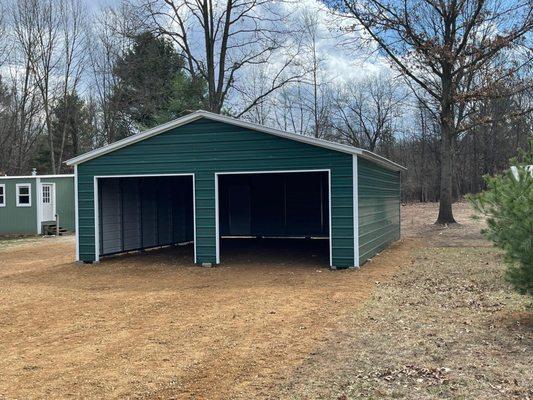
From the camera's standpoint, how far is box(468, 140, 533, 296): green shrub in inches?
210

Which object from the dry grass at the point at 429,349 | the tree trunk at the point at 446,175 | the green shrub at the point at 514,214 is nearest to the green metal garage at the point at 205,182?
the dry grass at the point at 429,349

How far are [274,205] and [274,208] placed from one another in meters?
0.10

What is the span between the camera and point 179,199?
648 inches

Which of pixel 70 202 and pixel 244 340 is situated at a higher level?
pixel 70 202

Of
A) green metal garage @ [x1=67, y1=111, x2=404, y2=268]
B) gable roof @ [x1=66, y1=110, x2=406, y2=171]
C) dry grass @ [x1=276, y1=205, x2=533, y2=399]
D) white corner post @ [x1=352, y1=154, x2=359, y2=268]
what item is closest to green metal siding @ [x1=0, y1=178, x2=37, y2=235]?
green metal garage @ [x1=67, y1=111, x2=404, y2=268]

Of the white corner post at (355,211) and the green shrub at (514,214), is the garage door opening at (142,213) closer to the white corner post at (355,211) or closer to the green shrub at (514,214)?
the white corner post at (355,211)

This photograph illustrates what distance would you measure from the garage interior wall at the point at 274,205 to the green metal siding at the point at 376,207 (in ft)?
6.90

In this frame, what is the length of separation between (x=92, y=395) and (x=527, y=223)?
4394 mm

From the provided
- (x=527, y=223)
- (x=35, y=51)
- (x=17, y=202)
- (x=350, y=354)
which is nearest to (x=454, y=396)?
(x=350, y=354)

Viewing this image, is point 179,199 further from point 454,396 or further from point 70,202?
point 454,396

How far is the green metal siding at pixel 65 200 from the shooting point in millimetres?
22406

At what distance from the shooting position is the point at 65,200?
2277cm

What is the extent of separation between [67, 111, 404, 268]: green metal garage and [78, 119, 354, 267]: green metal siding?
0.07ft

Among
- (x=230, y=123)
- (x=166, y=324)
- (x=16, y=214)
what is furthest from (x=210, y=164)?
(x=16, y=214)
